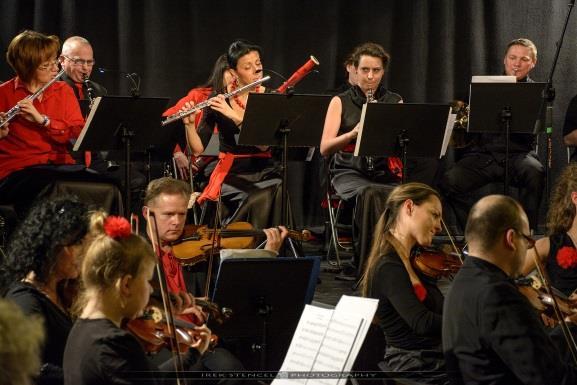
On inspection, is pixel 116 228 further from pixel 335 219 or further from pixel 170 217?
pixel 335 219

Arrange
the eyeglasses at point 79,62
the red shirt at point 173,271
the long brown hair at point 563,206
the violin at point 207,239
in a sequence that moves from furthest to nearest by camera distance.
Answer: the eyeglasses at point 79,62 < the violin at point 207,239 < the long brown hair at point 563,206 < the red shirt at point 173,271

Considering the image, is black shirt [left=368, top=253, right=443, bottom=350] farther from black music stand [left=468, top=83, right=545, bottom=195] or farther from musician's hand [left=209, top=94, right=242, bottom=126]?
black music stand [left=468, top=83, right=545, bottom=195]

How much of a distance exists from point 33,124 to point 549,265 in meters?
2.85

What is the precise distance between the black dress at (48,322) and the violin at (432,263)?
1374mm

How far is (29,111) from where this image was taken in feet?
16.9

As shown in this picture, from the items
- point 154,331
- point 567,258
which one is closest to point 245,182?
point 567,258

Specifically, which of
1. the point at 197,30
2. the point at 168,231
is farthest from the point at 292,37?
the point at 168,231

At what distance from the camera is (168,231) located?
13.8 ft

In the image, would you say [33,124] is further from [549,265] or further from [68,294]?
[549,265]

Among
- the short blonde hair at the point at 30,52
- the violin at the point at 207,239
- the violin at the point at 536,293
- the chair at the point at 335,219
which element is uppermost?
the short blonde hair at the point at 30,52

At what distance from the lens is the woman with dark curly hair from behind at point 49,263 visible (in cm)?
302

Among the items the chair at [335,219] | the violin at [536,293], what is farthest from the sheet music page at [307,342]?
the chair at [335,219]

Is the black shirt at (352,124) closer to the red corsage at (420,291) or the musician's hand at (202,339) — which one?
the red corsage at (420,291)

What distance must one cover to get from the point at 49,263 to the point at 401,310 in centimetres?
126
